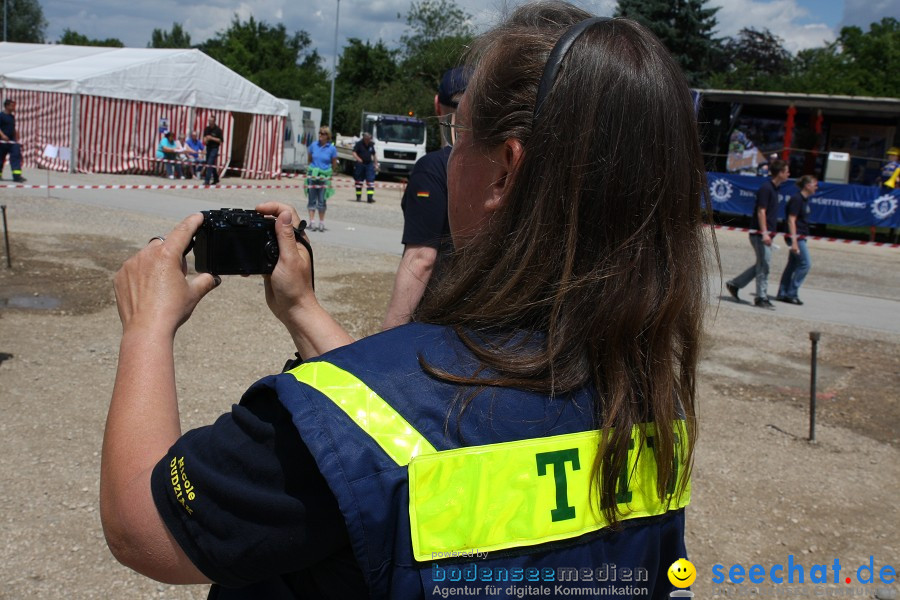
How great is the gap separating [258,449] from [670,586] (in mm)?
777

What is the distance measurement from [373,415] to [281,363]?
584cm

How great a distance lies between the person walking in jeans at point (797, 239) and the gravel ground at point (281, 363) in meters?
1.11

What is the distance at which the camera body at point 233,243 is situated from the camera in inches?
65.9

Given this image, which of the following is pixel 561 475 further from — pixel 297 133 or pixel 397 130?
pixel 297 133

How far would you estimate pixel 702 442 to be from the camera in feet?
18.6

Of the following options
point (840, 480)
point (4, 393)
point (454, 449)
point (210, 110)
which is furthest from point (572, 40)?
point (210, 110)

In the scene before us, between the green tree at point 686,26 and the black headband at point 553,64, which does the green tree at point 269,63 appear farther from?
the black headband at point 553,64

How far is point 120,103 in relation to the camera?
22.5 metres

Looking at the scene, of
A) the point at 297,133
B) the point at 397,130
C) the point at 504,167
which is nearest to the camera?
the point at 504,167

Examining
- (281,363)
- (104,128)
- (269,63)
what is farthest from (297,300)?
(269,63)

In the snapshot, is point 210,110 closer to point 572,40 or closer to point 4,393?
point 4,393

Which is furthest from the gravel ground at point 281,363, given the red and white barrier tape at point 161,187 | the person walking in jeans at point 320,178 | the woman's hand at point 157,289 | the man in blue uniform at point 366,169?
the man in blue uniform at point 366,169

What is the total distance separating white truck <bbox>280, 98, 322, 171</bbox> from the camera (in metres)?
29.2

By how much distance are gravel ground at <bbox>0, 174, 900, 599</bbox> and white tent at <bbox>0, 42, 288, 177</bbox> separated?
39.7 feet
